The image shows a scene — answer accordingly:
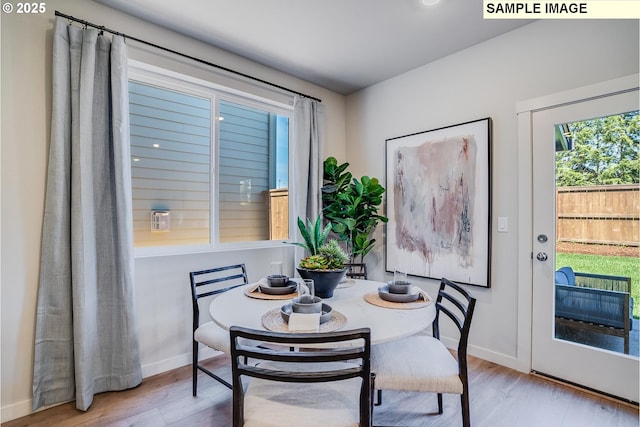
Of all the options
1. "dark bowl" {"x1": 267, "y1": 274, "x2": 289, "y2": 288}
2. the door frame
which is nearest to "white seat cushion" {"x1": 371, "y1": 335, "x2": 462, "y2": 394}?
"dark bowl" {"x1": 267, "y1": 274, "x2": 289, "y2": 288}

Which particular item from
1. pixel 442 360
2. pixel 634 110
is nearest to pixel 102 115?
pixel 442 360

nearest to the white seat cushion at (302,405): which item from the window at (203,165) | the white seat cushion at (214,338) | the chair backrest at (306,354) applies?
the chair backrest at (306,354)

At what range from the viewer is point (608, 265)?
6.81 feet

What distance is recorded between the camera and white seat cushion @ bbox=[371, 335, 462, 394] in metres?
1.42

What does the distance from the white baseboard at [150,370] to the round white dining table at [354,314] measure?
107 cm

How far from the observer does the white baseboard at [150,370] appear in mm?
1817

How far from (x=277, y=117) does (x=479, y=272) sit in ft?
7.75

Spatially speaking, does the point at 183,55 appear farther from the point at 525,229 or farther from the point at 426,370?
the point at 525,229

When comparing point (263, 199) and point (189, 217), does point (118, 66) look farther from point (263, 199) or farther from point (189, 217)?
point (263, 199)

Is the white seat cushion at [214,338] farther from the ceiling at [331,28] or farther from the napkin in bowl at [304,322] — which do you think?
the ceiling at [331,28]

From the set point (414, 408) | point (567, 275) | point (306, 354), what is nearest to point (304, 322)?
point (306, 354)

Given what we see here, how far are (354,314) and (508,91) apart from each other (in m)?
2.14

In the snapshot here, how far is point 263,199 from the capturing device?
320cm

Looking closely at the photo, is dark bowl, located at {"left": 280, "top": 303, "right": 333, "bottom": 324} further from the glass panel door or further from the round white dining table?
the glass panel door
